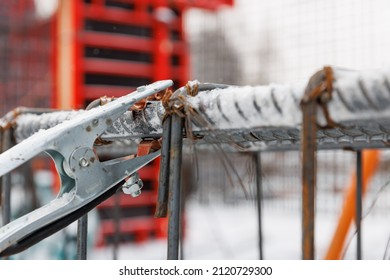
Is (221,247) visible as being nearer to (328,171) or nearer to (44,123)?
(328,171)

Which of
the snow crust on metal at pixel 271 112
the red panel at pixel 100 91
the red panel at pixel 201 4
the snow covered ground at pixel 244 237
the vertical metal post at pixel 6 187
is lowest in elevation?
the snow covered ground at pixel 244 237

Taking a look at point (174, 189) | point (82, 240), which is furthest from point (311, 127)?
point (82, 240)

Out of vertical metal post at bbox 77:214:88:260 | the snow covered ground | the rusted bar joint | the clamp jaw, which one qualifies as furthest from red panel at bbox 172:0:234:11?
the rusted bar joint

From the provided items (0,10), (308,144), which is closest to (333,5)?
(0,10)

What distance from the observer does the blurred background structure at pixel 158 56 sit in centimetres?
562

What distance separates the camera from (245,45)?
26.4ft

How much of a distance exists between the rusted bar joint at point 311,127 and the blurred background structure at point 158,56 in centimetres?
368

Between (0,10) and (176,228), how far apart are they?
6.71 meters

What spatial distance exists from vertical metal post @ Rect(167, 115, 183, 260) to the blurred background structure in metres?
3.57

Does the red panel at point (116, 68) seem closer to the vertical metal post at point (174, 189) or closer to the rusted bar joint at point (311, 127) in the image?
the vertical metal post at point (174, 189)

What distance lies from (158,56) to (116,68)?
56cm

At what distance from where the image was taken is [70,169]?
34.2 inches

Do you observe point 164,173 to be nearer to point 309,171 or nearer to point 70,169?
point 70,169

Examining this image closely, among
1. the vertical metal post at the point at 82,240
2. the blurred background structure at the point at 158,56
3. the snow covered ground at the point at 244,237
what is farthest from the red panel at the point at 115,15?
the vertical metal post at the point at 82,240
